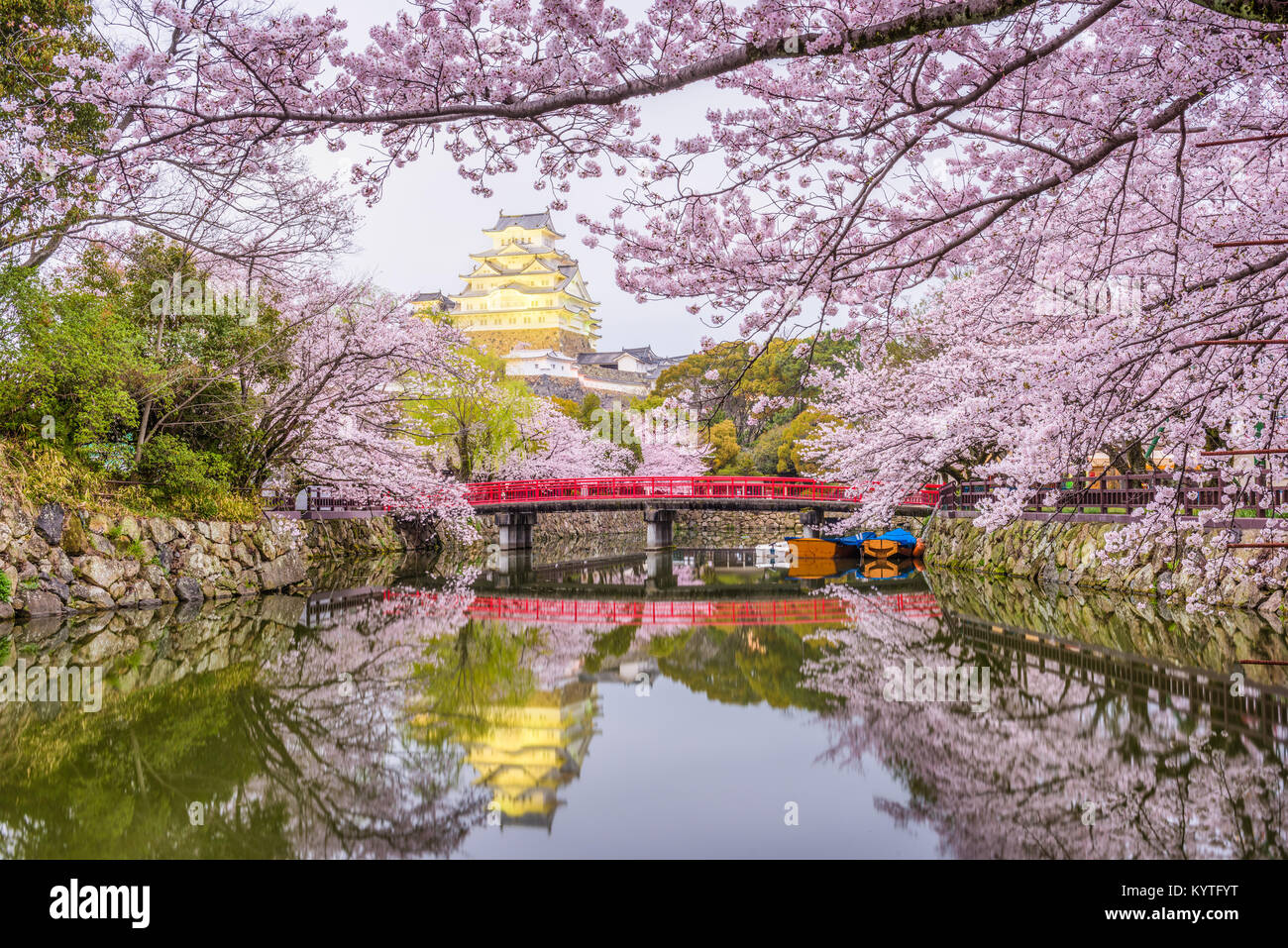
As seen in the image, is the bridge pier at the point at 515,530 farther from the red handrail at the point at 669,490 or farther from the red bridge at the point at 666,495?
the red handrail at the point at 669,490

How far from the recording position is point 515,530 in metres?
25.9

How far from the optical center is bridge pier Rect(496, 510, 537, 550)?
25.5m

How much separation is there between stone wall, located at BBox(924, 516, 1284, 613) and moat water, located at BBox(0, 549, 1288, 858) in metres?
0.70

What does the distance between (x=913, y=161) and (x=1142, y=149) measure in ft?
3.74

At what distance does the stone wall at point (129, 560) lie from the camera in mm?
9141

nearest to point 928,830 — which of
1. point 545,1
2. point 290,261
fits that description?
point 545,1

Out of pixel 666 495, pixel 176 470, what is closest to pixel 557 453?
pixel 666 495

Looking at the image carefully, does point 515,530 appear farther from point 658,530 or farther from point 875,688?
point 875,688

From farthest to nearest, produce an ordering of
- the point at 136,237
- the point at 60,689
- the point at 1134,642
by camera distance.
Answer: the point at 136,237
the point at 1134,642
the point at 60,689

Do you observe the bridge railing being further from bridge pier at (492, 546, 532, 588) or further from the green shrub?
the green shrub

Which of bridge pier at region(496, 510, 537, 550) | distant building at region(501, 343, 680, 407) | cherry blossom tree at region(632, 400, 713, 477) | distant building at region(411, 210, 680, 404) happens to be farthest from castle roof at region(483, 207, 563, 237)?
bridge pier at region(496, 510, 537, 550)

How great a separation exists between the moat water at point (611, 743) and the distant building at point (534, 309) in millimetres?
43683
